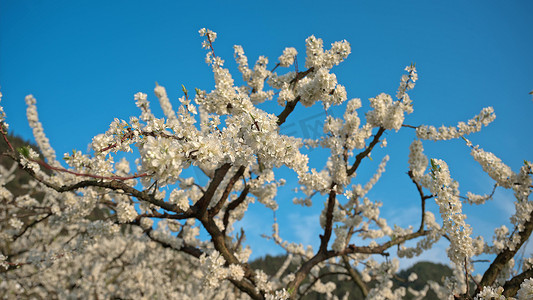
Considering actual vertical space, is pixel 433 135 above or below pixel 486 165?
above

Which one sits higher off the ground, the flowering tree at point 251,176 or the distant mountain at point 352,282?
the distant mountain at point 352,282

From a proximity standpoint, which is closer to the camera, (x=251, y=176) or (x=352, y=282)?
(x=251, y=176)

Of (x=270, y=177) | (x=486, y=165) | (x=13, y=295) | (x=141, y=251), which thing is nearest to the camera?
(x=486, y=165)

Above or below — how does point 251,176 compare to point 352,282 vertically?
below

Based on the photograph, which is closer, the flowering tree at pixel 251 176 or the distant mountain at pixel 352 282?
the flowering tree at pixel 251 176

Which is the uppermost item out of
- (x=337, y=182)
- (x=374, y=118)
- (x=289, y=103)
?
(x=374, y=118)

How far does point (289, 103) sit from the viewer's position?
18.6 ft

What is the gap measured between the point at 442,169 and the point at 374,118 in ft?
9.55

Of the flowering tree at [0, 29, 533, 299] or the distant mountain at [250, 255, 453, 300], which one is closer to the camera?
the flowering tree at [0, 29, 533, 299]

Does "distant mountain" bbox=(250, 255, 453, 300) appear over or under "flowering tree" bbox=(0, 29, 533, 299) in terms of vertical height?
over

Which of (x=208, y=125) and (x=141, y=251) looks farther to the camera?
(x=141, y=251)

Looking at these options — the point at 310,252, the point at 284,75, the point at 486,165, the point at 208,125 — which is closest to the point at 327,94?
the point at 284,75

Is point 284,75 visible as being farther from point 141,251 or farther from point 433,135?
point 141,251

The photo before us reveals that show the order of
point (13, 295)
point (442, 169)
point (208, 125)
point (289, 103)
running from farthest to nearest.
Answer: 1. point (13, 295)
2. point (289, 103)
3. point (442, 169)
4. point (208, 125)
